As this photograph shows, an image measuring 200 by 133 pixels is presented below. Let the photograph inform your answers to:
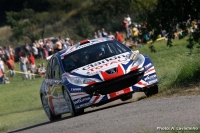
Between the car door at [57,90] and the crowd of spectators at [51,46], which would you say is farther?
the crowd of spectators at [51,46]

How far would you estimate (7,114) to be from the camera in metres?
19.8

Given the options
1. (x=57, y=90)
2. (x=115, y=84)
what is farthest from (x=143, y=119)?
(x=57, y=90)

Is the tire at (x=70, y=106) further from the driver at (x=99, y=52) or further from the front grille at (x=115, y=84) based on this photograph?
the driver at (x=99, y=52)

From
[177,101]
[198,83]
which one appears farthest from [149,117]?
[198,83]

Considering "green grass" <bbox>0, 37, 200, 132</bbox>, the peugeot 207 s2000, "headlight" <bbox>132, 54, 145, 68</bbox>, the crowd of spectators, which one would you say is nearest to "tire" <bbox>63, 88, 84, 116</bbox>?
the peugeot 207 s2000

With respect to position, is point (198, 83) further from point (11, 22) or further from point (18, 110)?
point (11, 22)

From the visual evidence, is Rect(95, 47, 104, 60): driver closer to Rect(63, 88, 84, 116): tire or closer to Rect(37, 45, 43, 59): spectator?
Rect(63, 88, 84, 116): tire

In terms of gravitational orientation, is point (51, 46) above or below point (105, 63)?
below

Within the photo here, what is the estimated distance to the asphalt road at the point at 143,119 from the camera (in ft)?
30.8

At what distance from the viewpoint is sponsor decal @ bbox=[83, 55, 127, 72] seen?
13430mm

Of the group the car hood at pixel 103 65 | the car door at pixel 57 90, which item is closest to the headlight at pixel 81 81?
the car hood at pixel 103 65

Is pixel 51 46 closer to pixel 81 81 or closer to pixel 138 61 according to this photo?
pixel 138 61

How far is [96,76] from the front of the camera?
13.1m

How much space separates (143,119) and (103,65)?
3.29 m
